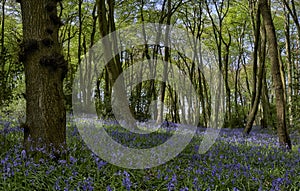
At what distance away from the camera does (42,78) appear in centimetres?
511

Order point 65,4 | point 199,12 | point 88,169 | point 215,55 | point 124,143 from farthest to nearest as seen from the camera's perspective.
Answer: point 215,55
point 199,12
point 65,4
point 124,143
point 88,169

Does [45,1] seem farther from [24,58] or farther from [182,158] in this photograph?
[182,158]

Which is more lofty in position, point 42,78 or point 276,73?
point 276,73

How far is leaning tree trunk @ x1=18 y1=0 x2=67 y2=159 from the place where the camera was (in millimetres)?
5082

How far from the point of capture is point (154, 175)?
15.5 feet

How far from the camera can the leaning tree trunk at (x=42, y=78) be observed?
16.7ft

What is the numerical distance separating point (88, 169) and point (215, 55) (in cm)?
2740

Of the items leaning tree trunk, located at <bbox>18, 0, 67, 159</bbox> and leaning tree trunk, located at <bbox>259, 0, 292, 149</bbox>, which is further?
leaning tree trunk, located at <bbox>259, 0, 292, 149</bbox>

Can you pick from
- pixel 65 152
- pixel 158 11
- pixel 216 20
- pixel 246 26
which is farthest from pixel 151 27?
pixel 65 152

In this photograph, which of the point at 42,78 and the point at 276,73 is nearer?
the point at 42,78

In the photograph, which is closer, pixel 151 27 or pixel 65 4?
pixel 65 4

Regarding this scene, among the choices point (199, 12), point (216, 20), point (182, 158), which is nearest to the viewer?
point (182, 158)

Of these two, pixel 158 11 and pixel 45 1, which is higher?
pixel 158 11

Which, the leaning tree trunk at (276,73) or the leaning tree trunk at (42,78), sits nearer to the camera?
the leaning tree trunk at (42,78)
